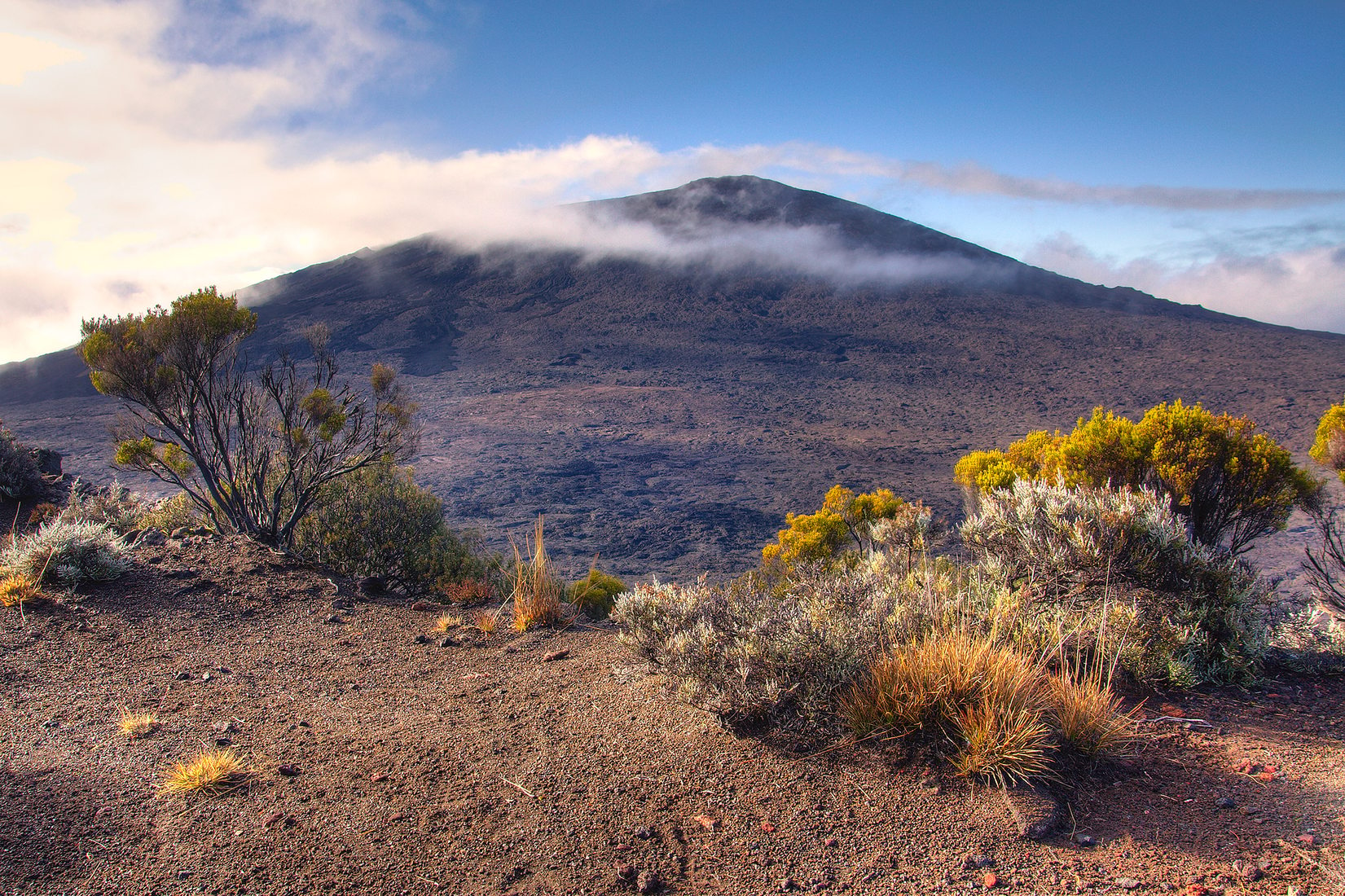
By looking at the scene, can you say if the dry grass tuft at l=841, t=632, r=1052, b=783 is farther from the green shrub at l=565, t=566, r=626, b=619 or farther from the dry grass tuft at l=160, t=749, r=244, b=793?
the green shrub at l=565, t=566, r=626, b=619

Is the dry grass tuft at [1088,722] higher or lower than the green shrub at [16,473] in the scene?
lower

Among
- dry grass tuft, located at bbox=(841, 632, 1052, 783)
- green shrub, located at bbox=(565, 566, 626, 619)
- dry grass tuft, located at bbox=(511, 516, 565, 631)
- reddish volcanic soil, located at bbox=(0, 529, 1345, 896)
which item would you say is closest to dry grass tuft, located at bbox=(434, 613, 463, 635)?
dry grass tuft, located at bbox=(511, 516, 565, 631)

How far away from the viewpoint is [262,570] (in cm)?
605

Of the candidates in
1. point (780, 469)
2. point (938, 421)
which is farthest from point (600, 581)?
point (938, 421)

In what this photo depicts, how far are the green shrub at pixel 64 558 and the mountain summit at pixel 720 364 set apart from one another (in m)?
16.8

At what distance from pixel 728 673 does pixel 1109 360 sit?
4271cm

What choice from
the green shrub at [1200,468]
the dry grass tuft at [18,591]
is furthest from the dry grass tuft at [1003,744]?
the dry grass tuft at [18,591]

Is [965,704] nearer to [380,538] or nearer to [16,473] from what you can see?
[380,538]

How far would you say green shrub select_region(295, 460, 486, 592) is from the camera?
291 inches

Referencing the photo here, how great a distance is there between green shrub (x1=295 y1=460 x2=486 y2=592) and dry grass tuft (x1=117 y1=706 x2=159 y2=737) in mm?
3676

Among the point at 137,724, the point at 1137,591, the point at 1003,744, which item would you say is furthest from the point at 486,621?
the point at 1137,591

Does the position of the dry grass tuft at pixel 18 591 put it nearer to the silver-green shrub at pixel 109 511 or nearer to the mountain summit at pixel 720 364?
the silver-green shrub at pixel 109 511

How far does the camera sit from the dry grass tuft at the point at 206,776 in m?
2.69

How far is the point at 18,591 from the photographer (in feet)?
16.0
